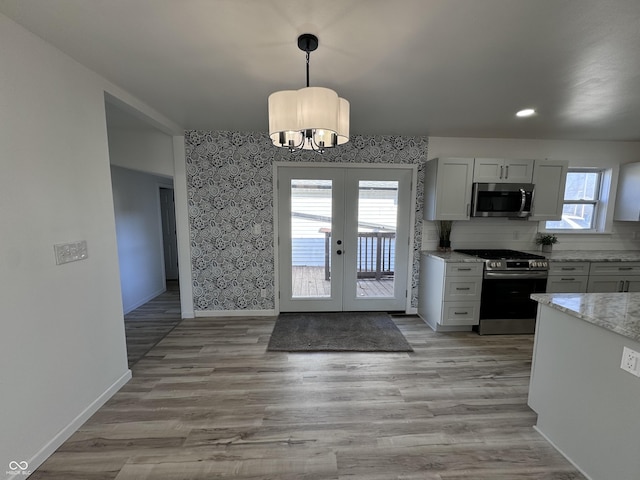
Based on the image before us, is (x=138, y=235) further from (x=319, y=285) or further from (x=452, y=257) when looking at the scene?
(x=452, y=257)

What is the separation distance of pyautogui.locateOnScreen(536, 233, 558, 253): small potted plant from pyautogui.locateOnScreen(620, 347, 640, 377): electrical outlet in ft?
9.44

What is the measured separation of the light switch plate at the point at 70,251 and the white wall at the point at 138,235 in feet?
6.49

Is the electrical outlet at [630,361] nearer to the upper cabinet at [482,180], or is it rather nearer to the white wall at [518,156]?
the upper cabinet at [482,180]

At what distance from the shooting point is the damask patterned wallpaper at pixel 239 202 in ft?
11.3

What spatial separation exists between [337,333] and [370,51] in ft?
9.02

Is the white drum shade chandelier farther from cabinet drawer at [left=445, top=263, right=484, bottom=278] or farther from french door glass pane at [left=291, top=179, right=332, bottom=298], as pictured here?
cabinet drawer at [left=445, top=263, right=484, bottom=278]

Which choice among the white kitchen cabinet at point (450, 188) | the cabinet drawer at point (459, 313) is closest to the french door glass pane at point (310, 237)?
the white kitchen cabinet at point (450, 188)

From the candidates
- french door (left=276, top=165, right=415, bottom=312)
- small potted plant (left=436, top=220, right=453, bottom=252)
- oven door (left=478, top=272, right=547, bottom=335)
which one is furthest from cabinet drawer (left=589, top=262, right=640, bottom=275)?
french door (left=276, top=165, right=415, bottom=312)

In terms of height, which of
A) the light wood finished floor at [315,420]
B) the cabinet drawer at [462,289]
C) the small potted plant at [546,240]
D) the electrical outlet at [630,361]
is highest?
the small potted plant at [546,240]

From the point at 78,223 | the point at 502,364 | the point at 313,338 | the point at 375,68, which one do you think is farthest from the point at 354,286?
the point at 78,223

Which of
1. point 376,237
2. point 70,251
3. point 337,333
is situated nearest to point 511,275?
point 376,237

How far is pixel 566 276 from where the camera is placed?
3154mm

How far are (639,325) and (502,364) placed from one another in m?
1.52

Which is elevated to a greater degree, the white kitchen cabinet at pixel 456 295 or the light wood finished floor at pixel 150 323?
the white kitchen cabinet at pixel 456 295
